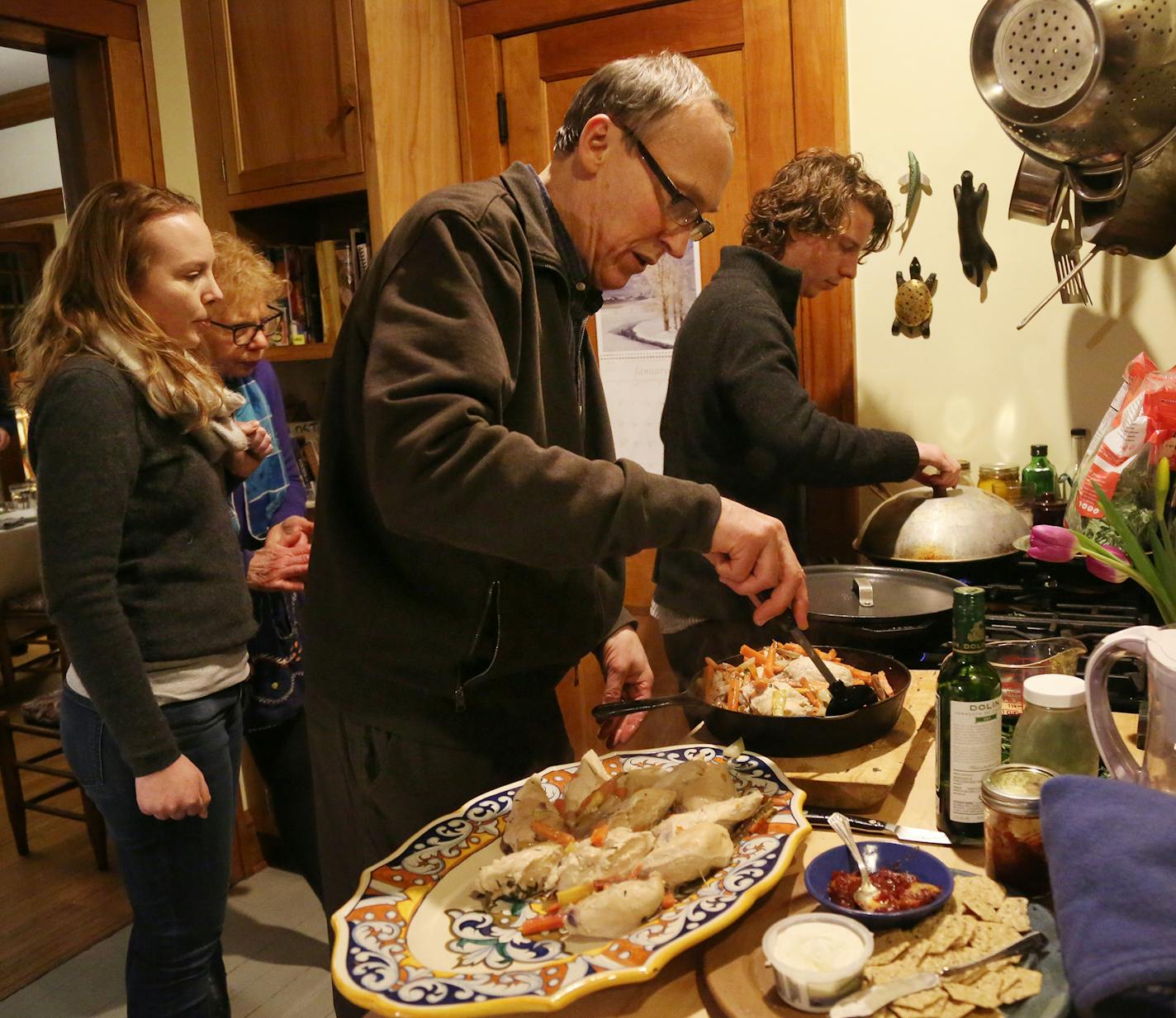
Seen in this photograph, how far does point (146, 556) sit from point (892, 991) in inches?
50.3

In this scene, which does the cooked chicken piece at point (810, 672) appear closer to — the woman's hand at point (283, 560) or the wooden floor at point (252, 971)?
the woman's hand at point (283, 560)

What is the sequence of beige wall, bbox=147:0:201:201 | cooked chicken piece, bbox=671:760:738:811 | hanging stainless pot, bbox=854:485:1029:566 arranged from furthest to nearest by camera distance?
beige wall, bbox=147:0:201:201, hanging stainless pot, bbox=854:485:1029:566, cooked chicken piece, bbox=671:760:738:811

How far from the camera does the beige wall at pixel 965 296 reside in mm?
2232

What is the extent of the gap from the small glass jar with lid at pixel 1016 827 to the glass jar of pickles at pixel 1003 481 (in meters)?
1.46

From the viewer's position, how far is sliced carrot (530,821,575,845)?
0.93 metres

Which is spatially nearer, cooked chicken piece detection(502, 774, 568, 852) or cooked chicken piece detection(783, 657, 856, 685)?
cooked chicken piece detection(502, 774, 568, 852)

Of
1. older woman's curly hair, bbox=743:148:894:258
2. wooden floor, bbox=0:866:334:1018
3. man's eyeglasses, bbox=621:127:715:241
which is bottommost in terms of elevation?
wooden floor, bbox=0:866:334:1018

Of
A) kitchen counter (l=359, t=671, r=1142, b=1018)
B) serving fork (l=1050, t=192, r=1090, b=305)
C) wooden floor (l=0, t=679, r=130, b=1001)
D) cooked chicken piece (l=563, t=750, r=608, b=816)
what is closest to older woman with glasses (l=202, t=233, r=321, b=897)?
wooden floor (l=0, t=679, r=130, b=1001)

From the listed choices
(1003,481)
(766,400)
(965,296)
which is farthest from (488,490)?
(965,296)

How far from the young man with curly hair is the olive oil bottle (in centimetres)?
97

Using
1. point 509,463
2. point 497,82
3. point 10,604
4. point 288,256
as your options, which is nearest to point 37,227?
point 10,604

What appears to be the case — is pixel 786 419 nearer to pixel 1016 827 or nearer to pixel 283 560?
pixel 283 560

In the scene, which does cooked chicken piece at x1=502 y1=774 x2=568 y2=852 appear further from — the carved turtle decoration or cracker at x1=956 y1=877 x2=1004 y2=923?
the carved turtle decoration

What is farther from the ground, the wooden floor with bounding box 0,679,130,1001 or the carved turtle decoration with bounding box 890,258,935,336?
the carved turtle decoration with bounding box 890,258,935,336
